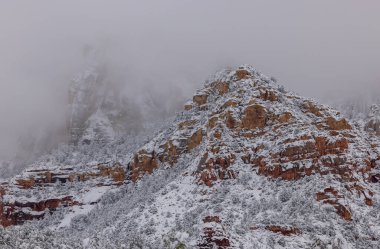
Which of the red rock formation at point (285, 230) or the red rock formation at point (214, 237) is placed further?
the red rock formation at point (285, 230)

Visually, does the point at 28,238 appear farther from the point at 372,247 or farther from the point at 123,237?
the point at 372,247

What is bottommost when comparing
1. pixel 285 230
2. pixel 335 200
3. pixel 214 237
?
pixel 214 237

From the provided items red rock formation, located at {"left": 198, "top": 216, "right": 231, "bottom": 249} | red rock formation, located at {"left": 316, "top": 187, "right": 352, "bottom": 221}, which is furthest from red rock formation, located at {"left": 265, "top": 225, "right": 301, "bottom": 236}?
red rock formation, located at {"left": 316, "top": 187, "right": 352, "bottom": 221}

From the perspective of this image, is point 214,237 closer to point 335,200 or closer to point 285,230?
point 285,230

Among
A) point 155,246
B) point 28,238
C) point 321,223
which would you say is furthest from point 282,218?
point 28,238

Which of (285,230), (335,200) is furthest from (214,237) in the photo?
(335,200)

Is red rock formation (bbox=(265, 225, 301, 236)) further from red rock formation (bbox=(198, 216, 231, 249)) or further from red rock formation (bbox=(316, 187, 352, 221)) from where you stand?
red rock formation (bbox=(316, 187, 352, 221))

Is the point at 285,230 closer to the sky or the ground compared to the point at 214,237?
closer to the sky

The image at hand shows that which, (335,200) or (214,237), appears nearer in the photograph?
(214,237)

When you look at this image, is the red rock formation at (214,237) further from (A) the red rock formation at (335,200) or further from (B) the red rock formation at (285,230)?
(A) the red rock formation at (335,200)

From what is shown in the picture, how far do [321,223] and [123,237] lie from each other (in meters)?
60.4

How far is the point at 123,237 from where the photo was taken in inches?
7702

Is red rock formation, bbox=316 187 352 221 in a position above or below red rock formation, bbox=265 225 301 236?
above

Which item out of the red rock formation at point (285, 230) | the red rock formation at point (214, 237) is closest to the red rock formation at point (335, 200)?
the red rock formation at point (285, 230)
